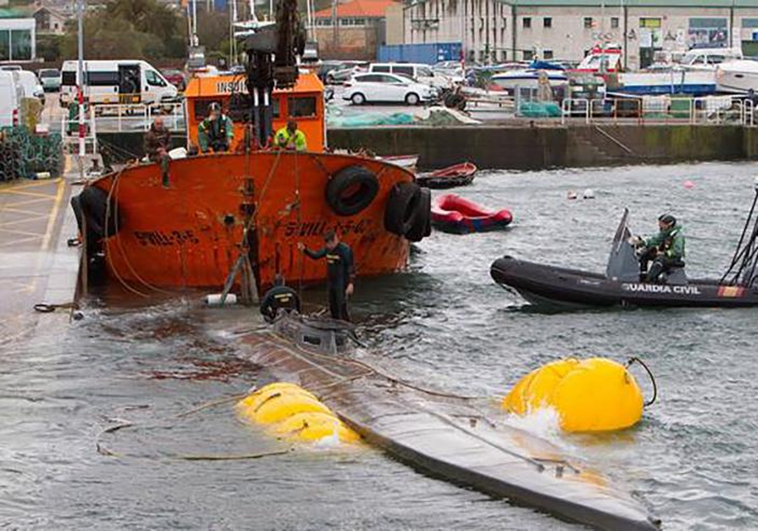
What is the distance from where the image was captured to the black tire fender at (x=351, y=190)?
21906 mm

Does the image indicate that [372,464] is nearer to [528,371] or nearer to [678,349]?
[528,371]

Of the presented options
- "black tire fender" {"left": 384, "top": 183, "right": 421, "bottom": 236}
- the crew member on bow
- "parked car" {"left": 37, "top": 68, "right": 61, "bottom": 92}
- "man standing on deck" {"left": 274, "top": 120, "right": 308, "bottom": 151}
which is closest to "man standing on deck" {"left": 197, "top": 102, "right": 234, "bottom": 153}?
"man standing on deck" {"left": 274, "top": 120, "right": 308, "bottom": 151}

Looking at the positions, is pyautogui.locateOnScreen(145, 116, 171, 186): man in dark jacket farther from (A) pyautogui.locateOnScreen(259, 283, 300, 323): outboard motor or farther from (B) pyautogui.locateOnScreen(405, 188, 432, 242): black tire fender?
(B) pyautogui.locateOnScreen(405, 188, 432, 242): black tire fender

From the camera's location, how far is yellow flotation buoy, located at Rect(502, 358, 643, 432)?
1449cm

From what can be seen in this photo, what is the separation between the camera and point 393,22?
427 feet

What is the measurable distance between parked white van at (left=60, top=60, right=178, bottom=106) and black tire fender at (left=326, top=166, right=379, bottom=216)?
36.8 metres

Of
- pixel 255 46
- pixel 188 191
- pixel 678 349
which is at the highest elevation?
pixel 255 46

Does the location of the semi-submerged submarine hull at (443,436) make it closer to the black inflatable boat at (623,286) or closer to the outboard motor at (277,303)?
the outboard motor at (277,303)

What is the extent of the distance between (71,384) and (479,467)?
6.06 m

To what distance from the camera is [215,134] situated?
23375 mm

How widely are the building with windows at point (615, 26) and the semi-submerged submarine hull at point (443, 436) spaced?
83602 mm

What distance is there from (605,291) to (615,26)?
8383 centimetres

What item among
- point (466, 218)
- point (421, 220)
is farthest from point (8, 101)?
point (421, 220)

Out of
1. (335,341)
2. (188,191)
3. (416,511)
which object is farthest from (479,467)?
(188,191)
